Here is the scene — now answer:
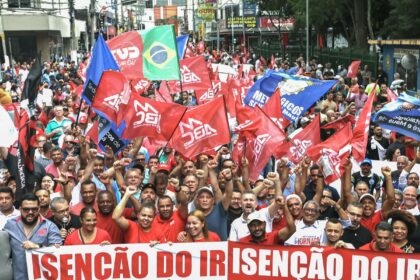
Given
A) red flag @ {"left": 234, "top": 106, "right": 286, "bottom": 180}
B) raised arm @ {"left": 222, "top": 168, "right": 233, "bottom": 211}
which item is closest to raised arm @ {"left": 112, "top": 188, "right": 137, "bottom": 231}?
raised arm @ {"left": 222, "top": 168, "right": 233, "bottom": 211}

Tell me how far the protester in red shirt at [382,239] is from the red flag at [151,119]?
3.30 m

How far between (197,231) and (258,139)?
3.01 meters

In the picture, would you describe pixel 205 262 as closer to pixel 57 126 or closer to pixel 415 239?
pixel 415 239

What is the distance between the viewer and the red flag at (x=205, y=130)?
909cm

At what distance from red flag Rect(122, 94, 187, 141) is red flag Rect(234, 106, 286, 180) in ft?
3.17

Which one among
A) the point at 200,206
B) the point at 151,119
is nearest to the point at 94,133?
the point at 151,119

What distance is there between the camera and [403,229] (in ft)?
22.1

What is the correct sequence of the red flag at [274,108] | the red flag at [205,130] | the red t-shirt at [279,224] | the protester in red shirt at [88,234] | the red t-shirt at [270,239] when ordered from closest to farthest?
1. the protester in red shirt at [88,234]
2. the red t-shirt at [270,239]
3. the red t-shirt at [279,224]
4. the red flag at [205,130]
5. the red flag at [274,108]

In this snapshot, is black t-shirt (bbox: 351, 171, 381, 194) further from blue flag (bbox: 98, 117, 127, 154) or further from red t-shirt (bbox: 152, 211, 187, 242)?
red t-shirt (bbox: 152, 211, 187, 242)

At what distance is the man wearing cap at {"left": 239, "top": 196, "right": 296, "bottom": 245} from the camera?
660cm

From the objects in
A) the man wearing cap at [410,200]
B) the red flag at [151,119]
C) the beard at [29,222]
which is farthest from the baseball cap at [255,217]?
the red flag at [151,119]

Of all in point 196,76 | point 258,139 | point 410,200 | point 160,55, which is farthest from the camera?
point 196,76

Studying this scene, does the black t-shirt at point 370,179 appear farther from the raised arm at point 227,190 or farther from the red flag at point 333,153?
the raised arm at point 227,190

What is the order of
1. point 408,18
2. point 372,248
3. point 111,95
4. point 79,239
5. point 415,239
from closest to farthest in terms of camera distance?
1. point 372,248
2. point 79,239
3. point 415,239
4. point 111,95
5. point 408,18
